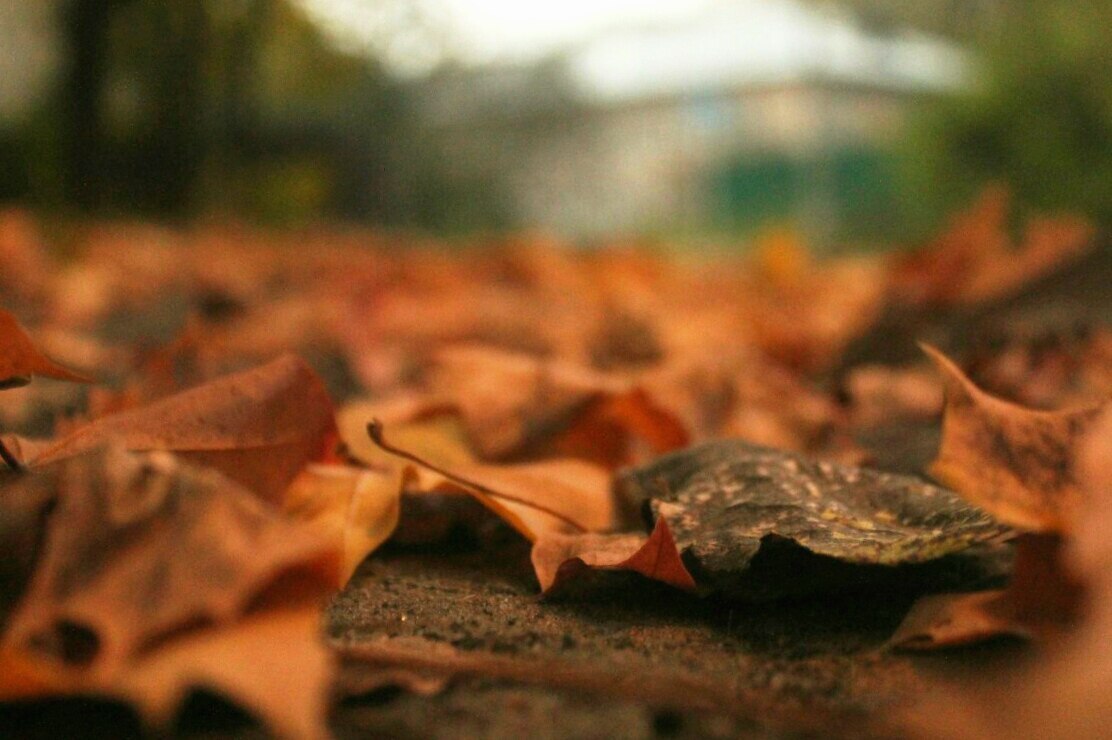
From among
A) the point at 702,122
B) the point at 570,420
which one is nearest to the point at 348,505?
the point at 570,420

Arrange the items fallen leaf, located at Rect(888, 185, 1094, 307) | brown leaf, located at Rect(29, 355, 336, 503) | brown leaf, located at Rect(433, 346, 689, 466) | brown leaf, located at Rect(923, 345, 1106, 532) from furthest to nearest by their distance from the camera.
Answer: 1. fallen leaf, located at Rect(888, 185, 1094, 307)
2. brown leaf, located at Rect(433, 346, 689, 466)
3. brown leaf, located at Rect(29, 355, 336, 503)
4. brown leaf, located at Rect(923, 345, 1106, 532)

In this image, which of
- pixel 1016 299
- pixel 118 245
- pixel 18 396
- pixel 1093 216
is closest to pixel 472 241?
pixel 118 245

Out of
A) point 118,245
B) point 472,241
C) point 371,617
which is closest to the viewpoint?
point 371,617

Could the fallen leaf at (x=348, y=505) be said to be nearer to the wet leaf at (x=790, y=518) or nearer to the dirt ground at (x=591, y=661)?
the dirt ground at (x=591, y=661)

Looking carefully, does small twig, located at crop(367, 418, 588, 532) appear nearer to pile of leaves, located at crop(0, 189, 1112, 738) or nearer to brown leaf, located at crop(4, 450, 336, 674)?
pile of leaves, located at crop(0, 189, 1112, 738)

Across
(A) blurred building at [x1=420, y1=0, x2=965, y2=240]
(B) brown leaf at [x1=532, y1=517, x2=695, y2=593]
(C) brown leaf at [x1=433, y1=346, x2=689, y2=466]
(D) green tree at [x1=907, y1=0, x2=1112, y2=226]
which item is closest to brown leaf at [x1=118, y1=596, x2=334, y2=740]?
(B) brown leaf at [x1=532, y1=517, x2=695, y2=593]

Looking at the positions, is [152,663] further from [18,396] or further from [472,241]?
[472,241]
